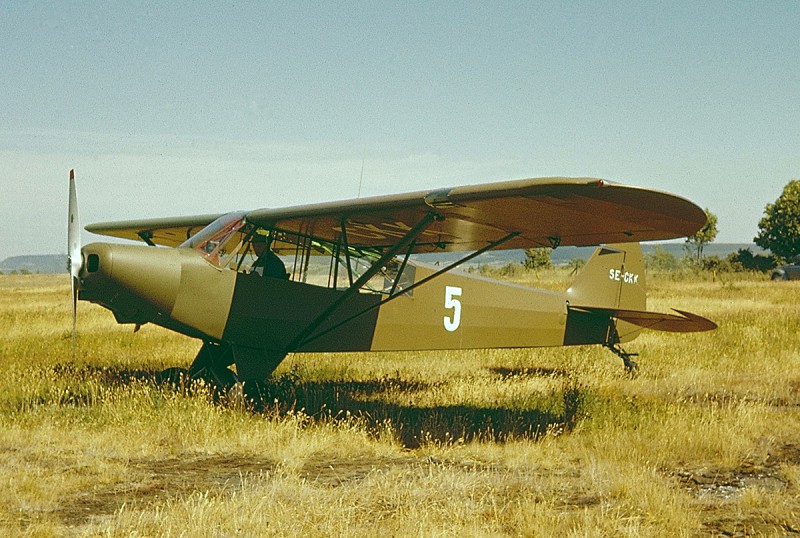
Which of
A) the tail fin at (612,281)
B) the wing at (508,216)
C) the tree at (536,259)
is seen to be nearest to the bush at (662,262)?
the tree at (536,259)

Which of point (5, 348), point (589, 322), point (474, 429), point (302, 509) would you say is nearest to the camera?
point (302, 509)

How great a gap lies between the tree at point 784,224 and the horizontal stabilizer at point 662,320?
5445 centimetres

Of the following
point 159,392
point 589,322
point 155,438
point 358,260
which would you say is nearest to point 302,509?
point 155,438

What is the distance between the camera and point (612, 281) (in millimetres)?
11719

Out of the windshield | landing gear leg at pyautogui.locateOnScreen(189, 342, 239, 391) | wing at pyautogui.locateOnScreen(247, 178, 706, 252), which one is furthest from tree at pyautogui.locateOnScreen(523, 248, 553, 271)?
the windshield

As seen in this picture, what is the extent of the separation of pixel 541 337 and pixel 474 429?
11.6 feet

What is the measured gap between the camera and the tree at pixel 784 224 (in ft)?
189

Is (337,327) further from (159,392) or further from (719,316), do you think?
(719,316)

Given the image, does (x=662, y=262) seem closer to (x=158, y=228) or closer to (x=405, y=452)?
(x=158, y=228)

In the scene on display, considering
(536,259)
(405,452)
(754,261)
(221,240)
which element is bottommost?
(405,452)

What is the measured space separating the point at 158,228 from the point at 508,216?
6.67 metres

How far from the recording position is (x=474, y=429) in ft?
24.1

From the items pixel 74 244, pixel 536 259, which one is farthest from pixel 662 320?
pixel 536 259

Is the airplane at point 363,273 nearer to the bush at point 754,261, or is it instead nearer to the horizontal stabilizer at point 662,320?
the horizontal stabilizer at point 662,320
